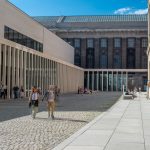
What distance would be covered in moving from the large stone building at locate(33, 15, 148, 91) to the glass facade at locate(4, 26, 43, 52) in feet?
144

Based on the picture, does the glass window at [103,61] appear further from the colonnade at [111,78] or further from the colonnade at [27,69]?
the colonnade at [27,69]

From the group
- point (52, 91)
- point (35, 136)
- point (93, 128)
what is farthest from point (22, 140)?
point (52, 91)

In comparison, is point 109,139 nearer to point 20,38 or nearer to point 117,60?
point 20,38

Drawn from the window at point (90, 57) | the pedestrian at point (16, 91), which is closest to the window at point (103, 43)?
the window at point (90, 57)

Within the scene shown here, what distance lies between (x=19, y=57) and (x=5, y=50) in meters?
4.96

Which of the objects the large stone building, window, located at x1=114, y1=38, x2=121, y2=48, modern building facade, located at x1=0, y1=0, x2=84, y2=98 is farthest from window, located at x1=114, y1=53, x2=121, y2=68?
modern building facade, located at x1=0, y1=0, x2=84, y2=98

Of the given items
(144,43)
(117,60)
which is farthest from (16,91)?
(144,43)

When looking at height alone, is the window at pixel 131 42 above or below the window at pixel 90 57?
above

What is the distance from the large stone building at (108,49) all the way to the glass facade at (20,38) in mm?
43896

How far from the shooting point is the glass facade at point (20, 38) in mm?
50906

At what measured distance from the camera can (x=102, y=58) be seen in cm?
11306

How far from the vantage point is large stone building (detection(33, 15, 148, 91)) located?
108 metres

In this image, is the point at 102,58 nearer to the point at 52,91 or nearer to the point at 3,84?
the point at 3,84

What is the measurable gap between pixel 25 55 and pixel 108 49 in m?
65.0
